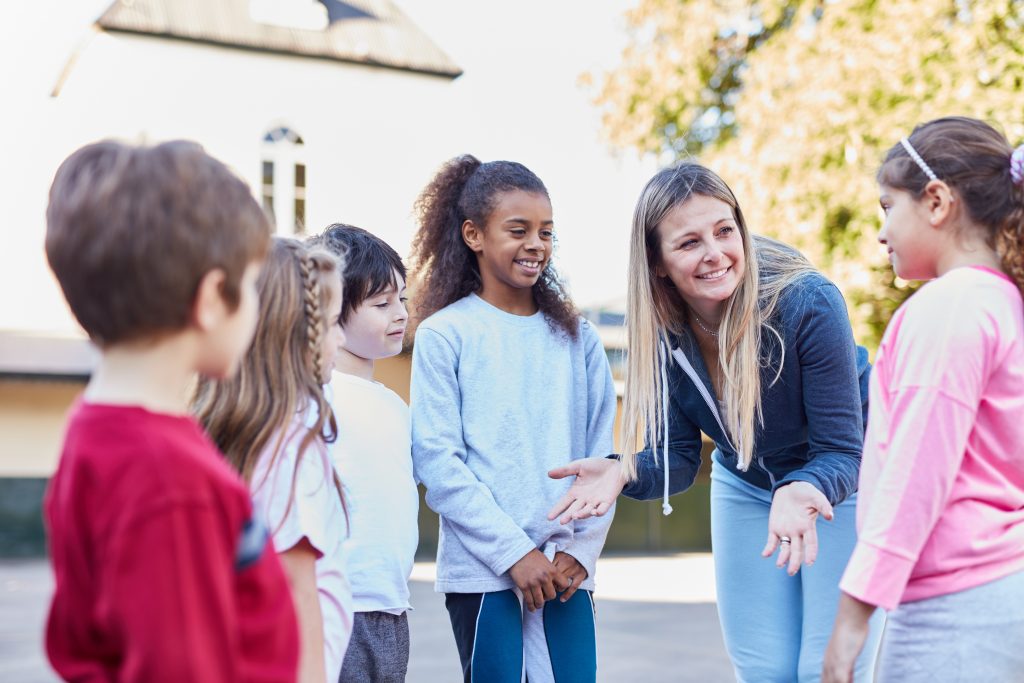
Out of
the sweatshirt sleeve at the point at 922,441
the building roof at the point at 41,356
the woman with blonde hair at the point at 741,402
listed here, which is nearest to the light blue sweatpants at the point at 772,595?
the woman with blonde hair at the point at 741,402

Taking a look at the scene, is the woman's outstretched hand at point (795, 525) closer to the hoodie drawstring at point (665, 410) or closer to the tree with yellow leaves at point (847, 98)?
the hoodie drawstring at point (665, 410)

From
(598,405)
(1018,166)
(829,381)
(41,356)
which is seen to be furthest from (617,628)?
(41,356)

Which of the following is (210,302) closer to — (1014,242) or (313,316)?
(313,316)

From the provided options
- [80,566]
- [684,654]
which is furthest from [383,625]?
[684,654]

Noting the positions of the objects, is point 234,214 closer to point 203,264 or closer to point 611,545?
point 203,264

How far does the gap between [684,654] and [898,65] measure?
4.94 metres

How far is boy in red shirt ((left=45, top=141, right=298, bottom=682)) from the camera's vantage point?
3.75 ft

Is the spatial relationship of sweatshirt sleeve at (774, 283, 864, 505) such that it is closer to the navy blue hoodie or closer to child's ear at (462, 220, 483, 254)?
the navy blue hoodie

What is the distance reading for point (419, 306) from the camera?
10.8ft

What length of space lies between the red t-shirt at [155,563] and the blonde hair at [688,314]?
1.53m

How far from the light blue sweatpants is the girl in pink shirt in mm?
750

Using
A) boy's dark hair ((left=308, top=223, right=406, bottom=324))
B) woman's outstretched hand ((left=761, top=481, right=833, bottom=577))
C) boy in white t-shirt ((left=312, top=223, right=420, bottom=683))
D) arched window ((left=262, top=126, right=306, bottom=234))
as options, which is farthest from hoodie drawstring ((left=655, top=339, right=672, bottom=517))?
arched window ((left=262, top=126, right=306, bottom=234))

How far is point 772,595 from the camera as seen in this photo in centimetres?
271

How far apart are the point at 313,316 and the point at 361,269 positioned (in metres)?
0.95
